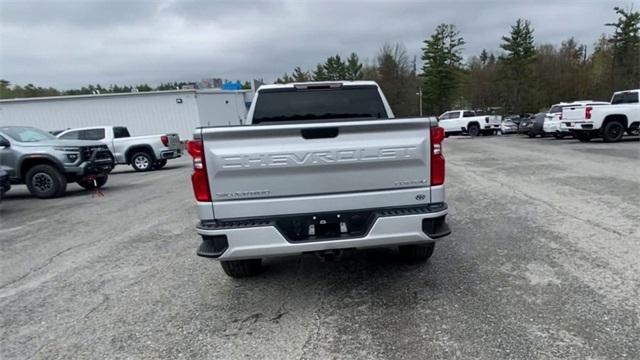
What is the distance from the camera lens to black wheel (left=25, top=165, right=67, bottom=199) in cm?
961

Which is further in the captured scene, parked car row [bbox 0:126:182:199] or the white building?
the white building

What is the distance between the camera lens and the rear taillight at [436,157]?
10.8 feet

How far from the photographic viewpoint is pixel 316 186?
3238mm

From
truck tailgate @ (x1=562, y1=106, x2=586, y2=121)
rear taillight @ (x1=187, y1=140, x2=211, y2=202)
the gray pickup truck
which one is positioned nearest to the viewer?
rear taillight @ (x1=187, y1=140, x2=211, y2=202)

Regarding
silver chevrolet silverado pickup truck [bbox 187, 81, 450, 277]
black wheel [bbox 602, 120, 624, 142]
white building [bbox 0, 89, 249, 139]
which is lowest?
black wheel [bbox 602, 120, 624, 142]

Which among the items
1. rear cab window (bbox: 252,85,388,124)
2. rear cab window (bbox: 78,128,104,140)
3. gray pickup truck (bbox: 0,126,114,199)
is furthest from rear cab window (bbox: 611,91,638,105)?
rear cab window (bbox: 78,128,104,140)

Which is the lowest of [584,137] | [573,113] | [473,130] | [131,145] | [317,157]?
[473,130]

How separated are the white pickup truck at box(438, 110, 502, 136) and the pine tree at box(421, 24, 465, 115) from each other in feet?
86.3

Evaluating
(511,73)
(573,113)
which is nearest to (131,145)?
(573,113)

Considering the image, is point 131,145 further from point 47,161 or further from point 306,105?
point 306,105

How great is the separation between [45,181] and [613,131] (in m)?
20.4

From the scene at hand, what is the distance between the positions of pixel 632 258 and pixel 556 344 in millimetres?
2159

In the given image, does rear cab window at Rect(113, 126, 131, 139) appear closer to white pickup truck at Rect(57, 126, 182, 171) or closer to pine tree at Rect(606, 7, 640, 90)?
white pickup truck at Rect(57, 126, 182, 171)

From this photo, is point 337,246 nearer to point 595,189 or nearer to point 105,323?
point 105,323
